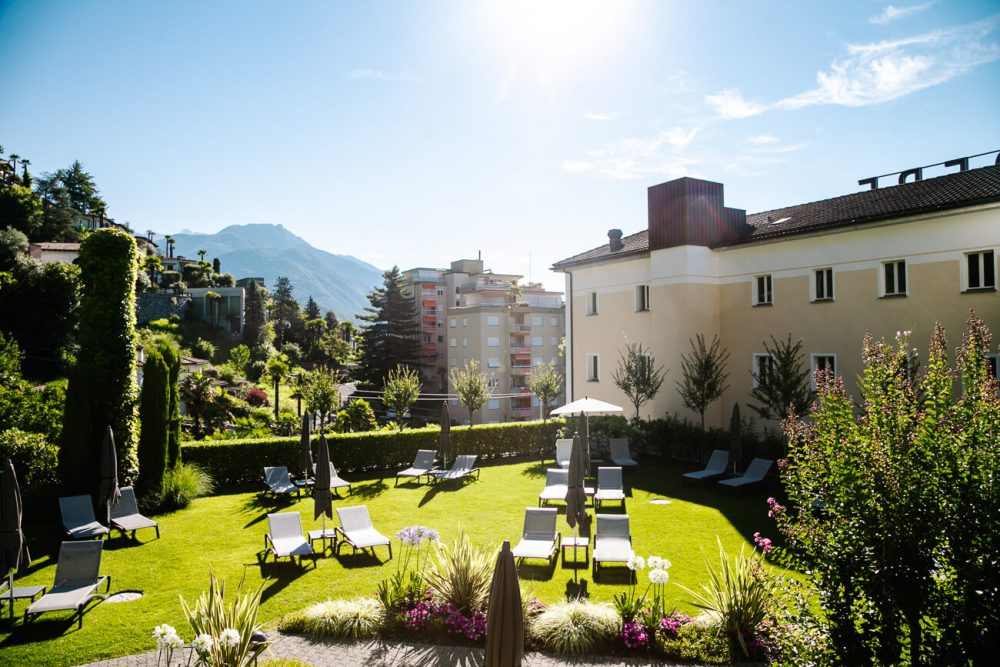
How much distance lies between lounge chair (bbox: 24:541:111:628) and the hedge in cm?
854

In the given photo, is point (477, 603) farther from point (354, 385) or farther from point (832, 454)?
point (354, 385)

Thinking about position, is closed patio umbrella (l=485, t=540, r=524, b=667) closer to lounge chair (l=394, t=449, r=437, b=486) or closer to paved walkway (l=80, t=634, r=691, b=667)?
paved walkway (l=80, t=634, r=691, b=667)

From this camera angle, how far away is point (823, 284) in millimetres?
20688

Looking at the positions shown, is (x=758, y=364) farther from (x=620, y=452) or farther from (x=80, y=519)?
(x=80, y=519)

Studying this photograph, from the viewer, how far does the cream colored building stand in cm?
1738

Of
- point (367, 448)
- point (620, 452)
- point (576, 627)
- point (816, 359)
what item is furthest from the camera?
point (816, 359)

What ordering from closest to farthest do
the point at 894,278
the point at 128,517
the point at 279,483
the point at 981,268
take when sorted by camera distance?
1. the point at 128,517
2. the point at 279,483
3. the point at 981,268
4. the point at 894,278

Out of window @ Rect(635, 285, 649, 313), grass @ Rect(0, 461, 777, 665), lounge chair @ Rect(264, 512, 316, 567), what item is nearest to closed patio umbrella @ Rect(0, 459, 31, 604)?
grass @ Rect(0, 461, 777, 665)

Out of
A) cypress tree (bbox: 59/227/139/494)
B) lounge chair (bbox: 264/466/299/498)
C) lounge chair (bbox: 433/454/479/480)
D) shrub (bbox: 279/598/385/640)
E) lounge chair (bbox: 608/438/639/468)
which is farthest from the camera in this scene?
lounge chair (bbox: 608/438/639/468)

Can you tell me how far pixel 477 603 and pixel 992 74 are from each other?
59.4 ft

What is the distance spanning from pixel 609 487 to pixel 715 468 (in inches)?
168

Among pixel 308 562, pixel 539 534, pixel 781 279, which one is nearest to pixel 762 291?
pixel 781 279

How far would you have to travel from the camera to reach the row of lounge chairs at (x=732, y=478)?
52.1 ft

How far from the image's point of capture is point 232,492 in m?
17.4
